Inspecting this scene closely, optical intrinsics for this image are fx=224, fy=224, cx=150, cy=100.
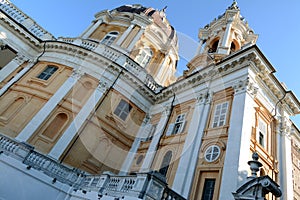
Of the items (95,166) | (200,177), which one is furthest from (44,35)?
(200,177)

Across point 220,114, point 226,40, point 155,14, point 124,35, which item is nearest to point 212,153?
point 220,114

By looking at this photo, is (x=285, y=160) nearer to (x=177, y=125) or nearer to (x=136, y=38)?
(x=177, y=125)

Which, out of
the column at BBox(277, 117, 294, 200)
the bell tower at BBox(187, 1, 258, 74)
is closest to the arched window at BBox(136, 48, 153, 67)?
the bell tower at BBox(187, 1, 258, 74)

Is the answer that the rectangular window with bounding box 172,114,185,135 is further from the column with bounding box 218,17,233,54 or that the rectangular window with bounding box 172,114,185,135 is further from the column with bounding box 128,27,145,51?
the column with bounding box 128,27,145,51

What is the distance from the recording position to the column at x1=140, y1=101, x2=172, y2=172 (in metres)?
12.8

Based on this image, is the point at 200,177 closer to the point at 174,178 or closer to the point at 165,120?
the point at 174,178

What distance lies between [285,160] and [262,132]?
1.83 meters

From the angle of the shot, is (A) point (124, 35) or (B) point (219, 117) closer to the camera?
(B) point (219, 117)

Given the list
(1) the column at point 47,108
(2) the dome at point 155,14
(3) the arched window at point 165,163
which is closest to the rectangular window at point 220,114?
(3) the arched window at point 165,163

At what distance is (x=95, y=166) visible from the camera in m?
13.5

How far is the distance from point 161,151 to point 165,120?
2.33 meters

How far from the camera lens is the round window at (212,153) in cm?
1004

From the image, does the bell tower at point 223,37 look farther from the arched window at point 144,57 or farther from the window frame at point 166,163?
the window frame at point 166,163

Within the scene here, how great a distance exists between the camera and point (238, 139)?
9.46 m
